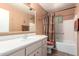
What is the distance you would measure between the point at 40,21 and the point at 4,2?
1175 millimetres

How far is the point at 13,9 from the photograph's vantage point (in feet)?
5.38

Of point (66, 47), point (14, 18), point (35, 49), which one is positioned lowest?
point (66, 47)

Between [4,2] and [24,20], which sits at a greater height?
[4,2]

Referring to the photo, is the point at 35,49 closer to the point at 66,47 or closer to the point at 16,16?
the point at 16,16

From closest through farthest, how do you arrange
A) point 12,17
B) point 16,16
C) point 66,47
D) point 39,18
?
point 12,17 < point 16,16 < point 39,18 < point 66,47

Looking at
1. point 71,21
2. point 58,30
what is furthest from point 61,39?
point 71,21

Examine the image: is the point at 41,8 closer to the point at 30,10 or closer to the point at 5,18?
the point at 30,10

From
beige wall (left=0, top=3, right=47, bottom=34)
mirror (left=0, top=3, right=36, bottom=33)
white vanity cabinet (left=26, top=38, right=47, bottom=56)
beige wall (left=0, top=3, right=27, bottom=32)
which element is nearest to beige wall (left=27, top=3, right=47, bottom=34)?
beige wall (left=0, top=3, right=47, bottom=34)

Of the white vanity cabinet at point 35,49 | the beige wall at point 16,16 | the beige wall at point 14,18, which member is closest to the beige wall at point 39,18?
the beige wall at point 16,16

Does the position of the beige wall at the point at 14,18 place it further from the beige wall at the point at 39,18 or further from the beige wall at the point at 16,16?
the beige wall at the point at 39,18

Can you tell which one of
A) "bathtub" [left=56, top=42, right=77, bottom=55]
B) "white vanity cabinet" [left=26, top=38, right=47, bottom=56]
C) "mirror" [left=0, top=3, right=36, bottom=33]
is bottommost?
"bathtub" [left=56, top=42, right=77, bottom=55]

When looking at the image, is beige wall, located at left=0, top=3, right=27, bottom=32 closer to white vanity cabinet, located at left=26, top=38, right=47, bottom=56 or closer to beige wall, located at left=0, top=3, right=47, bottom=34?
beige wall, located at left=0, top=3, right=47, bottom=34

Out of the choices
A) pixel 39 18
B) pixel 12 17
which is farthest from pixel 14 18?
pixel 39 18

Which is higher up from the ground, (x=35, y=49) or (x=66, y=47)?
(x=35, y=49)
